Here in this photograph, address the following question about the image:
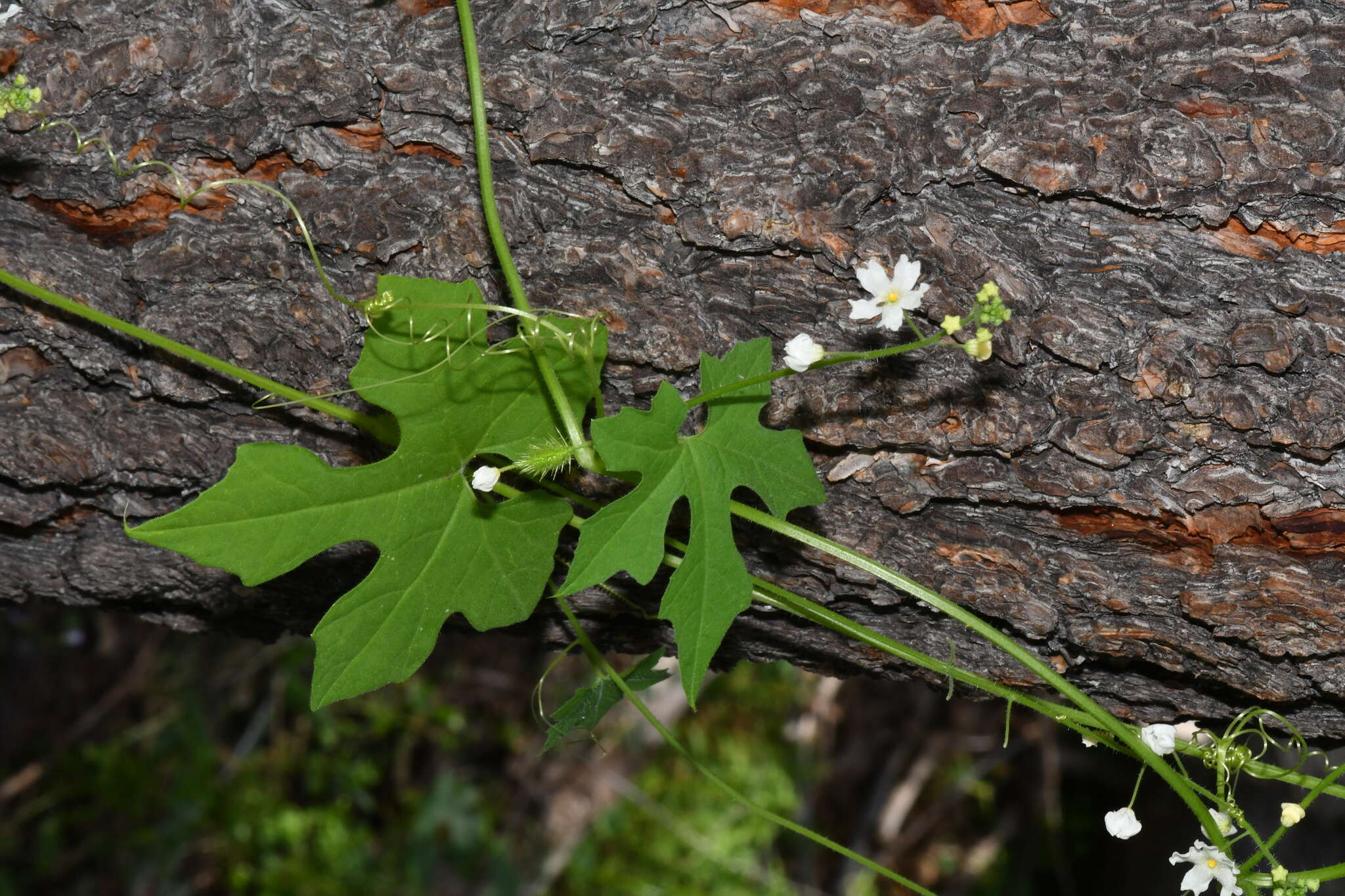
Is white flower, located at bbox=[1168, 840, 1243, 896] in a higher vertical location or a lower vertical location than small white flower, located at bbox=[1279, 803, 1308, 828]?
lower

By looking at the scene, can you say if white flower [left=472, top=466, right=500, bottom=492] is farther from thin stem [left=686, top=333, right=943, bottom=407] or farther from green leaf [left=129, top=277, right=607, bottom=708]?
A: thin stem [left=686, top=333, right=943, bottom=407]

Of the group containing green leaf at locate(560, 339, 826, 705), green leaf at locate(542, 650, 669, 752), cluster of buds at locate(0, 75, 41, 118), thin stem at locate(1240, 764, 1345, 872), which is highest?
cluster of buds at locate(0, 75, 41, 118)

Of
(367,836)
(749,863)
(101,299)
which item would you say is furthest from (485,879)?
(101,299)

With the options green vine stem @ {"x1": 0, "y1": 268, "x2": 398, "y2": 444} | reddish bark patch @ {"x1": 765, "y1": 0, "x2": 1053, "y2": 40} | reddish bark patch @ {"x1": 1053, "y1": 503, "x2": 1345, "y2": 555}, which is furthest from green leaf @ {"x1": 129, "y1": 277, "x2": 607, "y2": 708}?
reddish bark patch @ {"x1": 1053, "y1": 503, "x2": 1345, "y2": 555}

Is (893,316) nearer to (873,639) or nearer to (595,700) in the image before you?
(873,639)

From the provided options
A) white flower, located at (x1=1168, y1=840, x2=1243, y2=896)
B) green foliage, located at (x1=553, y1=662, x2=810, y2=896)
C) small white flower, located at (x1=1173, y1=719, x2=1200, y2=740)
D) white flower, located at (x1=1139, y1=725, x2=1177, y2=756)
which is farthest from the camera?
green foliage, located at (x1=553, y1=662, x2=810, y2=896)
